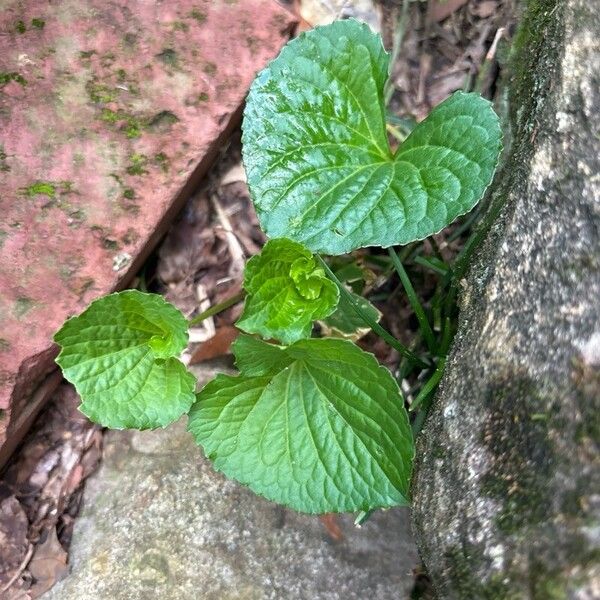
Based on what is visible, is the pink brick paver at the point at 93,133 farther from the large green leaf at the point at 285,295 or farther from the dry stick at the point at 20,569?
the large green leaf at the point at 285,295

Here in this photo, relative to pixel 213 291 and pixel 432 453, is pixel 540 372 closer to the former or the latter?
pixel 432 453

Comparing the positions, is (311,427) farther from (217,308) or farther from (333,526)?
(217,308)

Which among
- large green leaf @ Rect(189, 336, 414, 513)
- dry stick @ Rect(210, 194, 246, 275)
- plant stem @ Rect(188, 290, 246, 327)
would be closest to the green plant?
large green leaf @ Rect(189, 336, 414, 513)

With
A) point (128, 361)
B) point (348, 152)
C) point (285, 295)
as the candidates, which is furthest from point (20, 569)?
point (348, 152)

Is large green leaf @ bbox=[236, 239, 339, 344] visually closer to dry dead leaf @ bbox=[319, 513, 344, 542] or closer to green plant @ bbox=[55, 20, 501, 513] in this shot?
green plant @ bbox=[55, 20, 501, 513]

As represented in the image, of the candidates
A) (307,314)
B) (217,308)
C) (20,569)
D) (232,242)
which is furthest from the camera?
(232,242)

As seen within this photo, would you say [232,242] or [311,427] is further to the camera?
[232,242]

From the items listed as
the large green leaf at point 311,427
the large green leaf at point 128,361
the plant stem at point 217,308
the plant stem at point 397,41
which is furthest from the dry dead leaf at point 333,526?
the plant stem at point 397,41

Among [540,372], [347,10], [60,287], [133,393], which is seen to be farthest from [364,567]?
[347,10]
